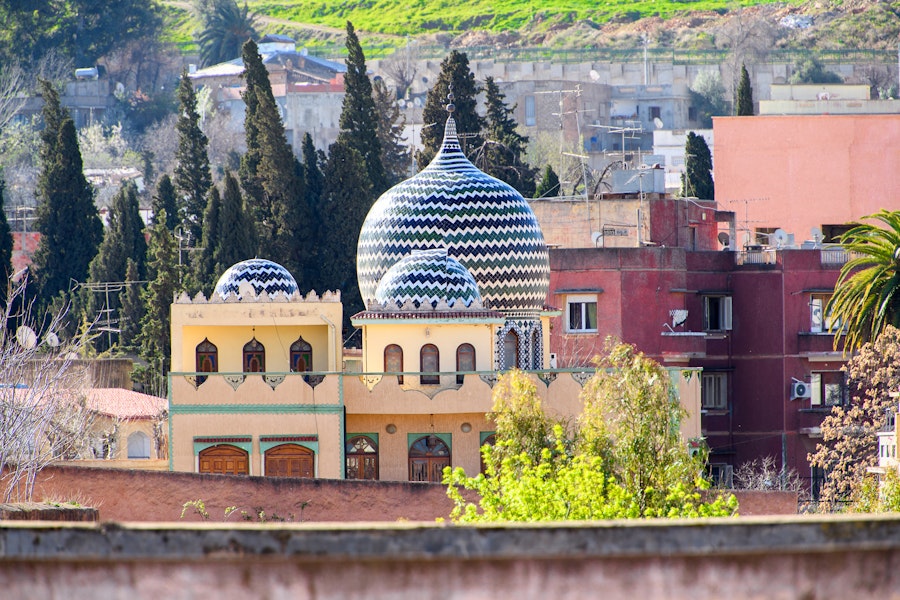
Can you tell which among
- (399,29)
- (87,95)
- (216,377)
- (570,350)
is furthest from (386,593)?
(399,29)

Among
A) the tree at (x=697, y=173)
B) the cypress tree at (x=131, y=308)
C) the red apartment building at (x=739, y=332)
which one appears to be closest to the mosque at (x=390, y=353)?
the red apartment building at (x=739, y=332)

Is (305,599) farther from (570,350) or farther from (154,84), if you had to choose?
(154,84)

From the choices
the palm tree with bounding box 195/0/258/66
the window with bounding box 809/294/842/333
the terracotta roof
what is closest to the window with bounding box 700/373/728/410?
the window with bounding box 809/294/842/333

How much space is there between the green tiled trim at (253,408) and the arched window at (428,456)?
1565 millimetres

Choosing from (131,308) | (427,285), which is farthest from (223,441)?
(131,308)

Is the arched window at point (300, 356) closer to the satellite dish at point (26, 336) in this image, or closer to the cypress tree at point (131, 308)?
the satellite dish at point (26, 336)

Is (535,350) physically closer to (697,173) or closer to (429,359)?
(429,359)

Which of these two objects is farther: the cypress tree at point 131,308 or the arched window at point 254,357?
the cypress tree at point 131,308

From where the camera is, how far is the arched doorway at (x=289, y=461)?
29125mm

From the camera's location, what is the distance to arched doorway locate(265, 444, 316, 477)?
95.6 ft

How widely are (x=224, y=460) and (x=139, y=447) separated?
9.39 meters

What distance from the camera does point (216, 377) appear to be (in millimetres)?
29109

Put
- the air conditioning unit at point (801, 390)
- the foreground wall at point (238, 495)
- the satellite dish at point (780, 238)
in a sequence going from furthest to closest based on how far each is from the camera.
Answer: the satellite dish at point (780, 238) → the air conditioning unit at point (801, 390) → the foreground wall at point (238, 495)

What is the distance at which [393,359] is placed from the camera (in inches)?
1201
